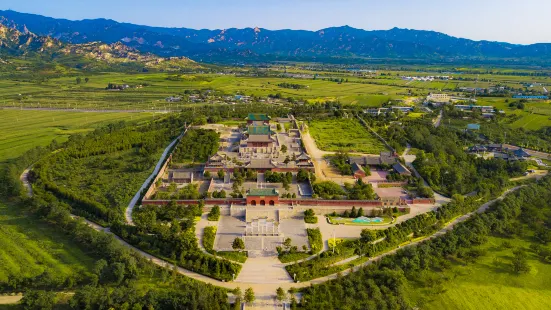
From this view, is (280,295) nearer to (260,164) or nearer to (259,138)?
(260,164)

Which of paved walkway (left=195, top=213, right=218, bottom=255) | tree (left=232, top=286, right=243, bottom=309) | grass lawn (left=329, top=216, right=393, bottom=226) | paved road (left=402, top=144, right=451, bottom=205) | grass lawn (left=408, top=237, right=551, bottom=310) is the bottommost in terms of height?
grass lawn (left=408, top=237, right=551, bottom=310)

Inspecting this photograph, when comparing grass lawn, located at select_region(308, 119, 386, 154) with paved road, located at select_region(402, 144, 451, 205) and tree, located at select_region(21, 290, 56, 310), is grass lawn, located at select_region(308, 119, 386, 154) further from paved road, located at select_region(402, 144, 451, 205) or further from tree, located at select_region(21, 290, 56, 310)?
tree, located at select_region(21, 290, 56, 310)

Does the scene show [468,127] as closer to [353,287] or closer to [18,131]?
[353,287]

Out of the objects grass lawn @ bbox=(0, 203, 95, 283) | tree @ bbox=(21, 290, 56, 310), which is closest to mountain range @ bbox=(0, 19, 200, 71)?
grass lawn @ bbox=(0, 203, 95, 283)

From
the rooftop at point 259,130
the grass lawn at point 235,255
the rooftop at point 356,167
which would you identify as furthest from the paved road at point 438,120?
the grass lawn at point 235,255

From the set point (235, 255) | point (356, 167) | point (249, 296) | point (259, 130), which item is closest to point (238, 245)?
point (235, 255)

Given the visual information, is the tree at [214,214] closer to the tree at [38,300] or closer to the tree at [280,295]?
the tree at [280,295]

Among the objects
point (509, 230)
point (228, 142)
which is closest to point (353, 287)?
point (509, 230)
